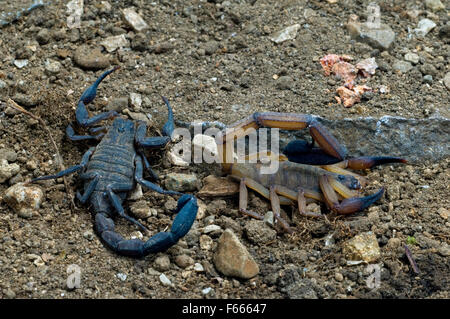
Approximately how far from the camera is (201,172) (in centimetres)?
407

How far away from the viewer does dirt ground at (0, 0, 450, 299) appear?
322cm

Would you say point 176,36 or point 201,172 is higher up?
point 176,36

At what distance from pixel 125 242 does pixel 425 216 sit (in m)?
1.81

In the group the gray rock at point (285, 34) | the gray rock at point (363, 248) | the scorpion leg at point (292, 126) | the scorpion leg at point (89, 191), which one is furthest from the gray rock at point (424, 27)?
the scorpion leg at point (89, 191)

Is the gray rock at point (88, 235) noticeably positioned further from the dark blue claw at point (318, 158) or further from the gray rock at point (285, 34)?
the gray rock at point (285, 34)

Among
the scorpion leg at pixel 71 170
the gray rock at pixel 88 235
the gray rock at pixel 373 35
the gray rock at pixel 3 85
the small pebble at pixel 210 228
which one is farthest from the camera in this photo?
the gray rock at pixel 373 35

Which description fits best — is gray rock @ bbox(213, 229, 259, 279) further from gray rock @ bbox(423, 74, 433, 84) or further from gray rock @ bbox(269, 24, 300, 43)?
gray rock @ bbox(423, 74, 433, 84)

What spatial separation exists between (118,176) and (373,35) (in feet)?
7.60

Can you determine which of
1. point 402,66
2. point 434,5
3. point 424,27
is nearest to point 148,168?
point 402,66

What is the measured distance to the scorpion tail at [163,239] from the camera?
3.24 metres

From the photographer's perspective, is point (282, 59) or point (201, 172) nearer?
point (201, 172)

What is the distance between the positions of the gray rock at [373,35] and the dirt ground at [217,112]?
61 millimetres

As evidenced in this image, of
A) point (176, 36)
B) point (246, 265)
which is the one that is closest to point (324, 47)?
point (176, 36)
